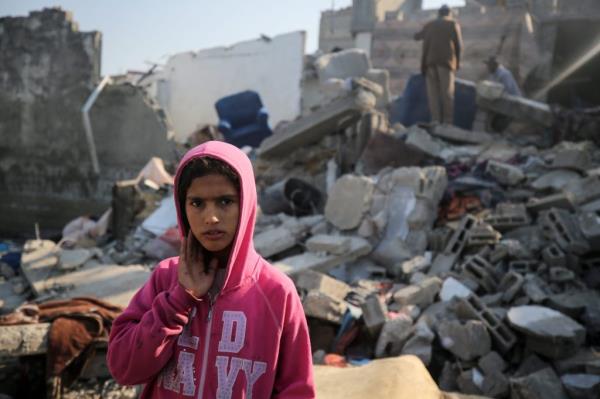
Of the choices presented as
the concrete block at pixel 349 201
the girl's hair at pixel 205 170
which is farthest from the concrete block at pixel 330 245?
the girl's hair at pixel 205 170

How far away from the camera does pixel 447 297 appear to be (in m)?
4.34

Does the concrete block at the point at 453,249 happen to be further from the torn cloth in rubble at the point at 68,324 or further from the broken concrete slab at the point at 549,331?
the torn cloth in rubble at the point at 68,324

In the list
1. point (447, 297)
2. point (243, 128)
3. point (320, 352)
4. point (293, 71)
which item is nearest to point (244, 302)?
point (320, 352)

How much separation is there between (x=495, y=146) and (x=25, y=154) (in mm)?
9599

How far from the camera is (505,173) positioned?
643 centimetres

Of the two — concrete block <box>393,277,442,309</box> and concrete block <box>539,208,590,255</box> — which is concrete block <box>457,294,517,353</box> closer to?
concrete block <box>393,277,442,309</box>

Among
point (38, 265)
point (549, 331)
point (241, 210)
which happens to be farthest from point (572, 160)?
point (38, 265)

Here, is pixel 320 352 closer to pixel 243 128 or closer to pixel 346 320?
pixel 346 320

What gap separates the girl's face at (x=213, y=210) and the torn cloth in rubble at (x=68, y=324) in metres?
2.10

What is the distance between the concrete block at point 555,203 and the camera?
17.2 feet

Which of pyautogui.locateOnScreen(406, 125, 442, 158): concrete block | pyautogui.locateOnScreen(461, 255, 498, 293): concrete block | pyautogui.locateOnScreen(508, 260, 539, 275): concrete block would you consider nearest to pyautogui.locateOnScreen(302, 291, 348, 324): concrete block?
pyautogui.locateOnScreen(461, 255, 498, 293): concrete block

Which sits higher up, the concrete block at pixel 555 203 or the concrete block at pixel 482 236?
the concrete block at pixel 555 203

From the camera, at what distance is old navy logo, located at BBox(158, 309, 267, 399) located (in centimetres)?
135

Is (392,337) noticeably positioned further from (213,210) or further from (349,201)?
(213,210)
